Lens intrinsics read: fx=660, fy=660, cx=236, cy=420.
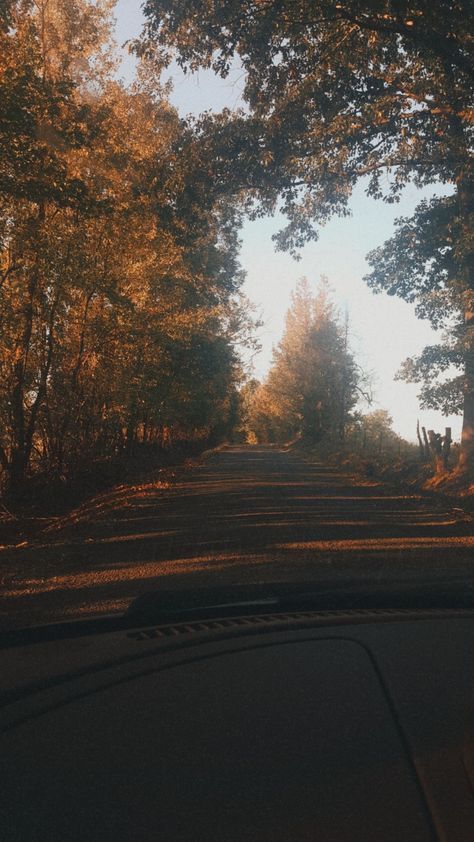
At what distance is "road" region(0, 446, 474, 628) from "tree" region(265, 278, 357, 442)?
36841mm

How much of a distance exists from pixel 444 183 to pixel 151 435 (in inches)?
919

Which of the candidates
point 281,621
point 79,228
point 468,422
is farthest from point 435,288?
point 281,621

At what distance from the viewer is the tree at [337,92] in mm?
12133

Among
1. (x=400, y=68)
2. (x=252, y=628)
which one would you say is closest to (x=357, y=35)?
(x=400, y=68)

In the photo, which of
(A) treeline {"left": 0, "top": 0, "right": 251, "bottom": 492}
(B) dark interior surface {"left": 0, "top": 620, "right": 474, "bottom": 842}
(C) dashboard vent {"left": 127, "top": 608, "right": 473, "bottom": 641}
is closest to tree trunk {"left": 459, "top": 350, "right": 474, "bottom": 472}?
(A) treeline {"left": 0, "top": 0, "right": 251, "bottom": 492}

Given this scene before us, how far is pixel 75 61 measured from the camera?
A: 16.6m

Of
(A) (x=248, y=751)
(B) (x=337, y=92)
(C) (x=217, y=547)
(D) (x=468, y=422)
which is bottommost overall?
(C) (x=217, y=547)

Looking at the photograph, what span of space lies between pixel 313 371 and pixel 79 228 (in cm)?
5176

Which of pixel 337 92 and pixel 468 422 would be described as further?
pixel 468 422

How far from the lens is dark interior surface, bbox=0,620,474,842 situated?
4.80 feet

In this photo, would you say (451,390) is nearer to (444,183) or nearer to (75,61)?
(444,183)

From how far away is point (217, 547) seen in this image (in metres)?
9.19

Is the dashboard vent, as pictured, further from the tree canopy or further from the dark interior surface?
the tree canopy

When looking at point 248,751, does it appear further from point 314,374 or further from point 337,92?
point 314,374
